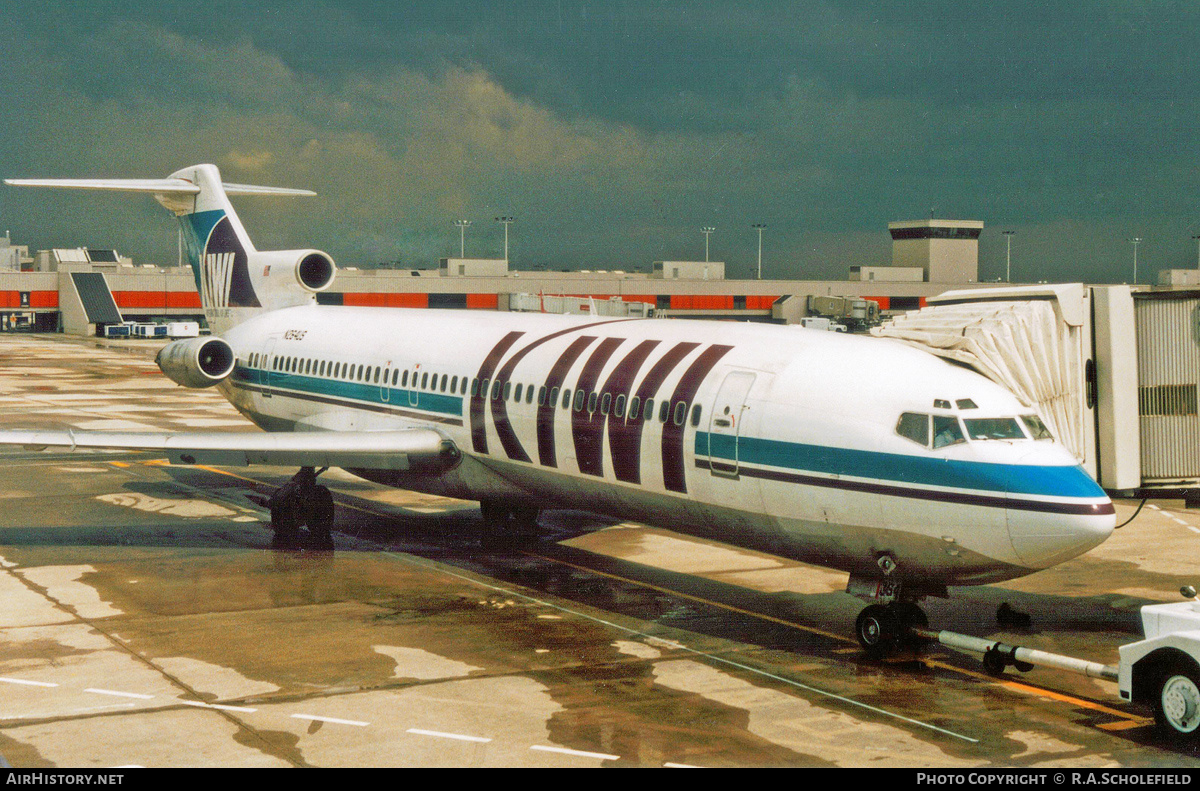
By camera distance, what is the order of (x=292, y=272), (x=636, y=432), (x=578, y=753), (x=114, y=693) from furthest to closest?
(x=292, y=272)
(x=636, y=432)
(x=114, y=693)
(x=578, y=753)

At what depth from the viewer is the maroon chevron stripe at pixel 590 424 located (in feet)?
57.9

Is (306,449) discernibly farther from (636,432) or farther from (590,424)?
Answer: (636,432)

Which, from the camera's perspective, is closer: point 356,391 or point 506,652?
point 506,652

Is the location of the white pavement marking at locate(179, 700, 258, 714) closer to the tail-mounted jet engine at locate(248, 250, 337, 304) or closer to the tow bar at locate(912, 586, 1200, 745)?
the tow bar at locate(912, 586, 1200, 745)

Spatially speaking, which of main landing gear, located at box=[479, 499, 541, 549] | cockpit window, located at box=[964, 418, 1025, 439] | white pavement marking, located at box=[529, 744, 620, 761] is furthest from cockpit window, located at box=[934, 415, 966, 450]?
main landing gear, located at box=[479, 499, 541, 549]

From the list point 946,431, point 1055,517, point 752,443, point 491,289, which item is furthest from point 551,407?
point 491,289

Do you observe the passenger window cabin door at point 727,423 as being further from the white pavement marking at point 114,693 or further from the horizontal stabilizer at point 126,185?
the horizontal stabilizer at point 126,185

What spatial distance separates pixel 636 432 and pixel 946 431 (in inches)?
181

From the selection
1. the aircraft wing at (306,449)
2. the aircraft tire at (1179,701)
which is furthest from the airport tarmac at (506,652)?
the aircraft wing at (306,449)

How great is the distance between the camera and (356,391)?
→ 2377 cm

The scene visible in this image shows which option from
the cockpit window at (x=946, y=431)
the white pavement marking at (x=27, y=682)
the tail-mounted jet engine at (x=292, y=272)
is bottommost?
the white pavement marking at (x=27, y=682)

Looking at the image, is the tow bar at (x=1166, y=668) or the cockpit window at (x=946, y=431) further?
the cockpit window at (x=946, y=431)

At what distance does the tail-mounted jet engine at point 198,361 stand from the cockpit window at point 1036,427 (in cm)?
1870

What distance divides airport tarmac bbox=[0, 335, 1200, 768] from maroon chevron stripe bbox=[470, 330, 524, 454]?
2174mm
